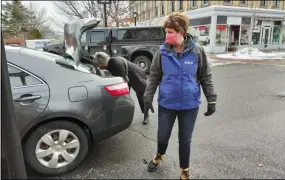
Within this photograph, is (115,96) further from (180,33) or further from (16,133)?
(16,133)

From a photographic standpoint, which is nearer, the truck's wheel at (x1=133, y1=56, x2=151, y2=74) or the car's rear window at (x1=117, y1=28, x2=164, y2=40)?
the truck's wheel at (x1=133, y1=56, x2=151, y2=74)

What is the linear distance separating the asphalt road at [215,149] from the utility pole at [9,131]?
1.00 meters

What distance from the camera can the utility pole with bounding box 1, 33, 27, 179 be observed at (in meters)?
1.67

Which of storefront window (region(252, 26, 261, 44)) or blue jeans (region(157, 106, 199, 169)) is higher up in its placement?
storefront window (region(252, 26, 261, 44))

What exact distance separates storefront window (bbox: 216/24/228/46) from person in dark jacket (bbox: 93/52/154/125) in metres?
18.2

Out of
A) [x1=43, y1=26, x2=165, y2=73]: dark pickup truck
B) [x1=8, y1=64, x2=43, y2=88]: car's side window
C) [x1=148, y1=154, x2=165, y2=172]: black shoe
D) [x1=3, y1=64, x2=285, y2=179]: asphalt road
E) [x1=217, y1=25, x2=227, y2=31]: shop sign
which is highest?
[x1=217, y1=25, x2=227, y2=31]: shop sign

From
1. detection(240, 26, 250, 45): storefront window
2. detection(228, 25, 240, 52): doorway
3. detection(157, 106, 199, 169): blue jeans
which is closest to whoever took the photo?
detection(157, 106, 199, 169): blue jeans

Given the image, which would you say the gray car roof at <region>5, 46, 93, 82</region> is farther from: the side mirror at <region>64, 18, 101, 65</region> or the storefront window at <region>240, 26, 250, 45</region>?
the storefront window at <region>240, 26, 250, 45</region>

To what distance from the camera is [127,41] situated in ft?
33.8

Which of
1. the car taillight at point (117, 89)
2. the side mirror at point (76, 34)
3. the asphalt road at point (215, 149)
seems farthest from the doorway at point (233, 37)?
the car taillight at point (117, 89)

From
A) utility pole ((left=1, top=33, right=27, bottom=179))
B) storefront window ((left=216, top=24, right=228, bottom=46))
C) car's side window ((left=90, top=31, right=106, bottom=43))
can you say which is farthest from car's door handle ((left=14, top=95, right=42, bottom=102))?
storefront window ((left=216, top=24, right=228, bottom=46))

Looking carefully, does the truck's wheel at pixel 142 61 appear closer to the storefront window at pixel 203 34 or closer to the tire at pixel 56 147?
the tire at pixel 56 147

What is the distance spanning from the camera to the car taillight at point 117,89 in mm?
2937

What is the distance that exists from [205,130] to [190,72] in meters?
1.94
